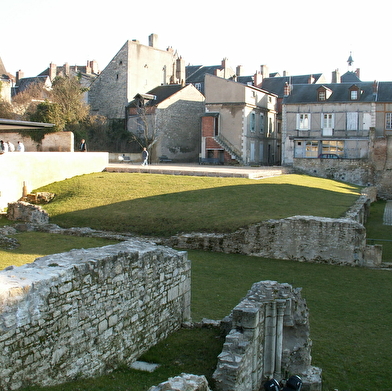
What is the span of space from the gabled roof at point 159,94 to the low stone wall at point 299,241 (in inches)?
1073

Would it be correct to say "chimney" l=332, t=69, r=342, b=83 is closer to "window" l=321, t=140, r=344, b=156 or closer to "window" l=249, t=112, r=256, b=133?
"window" l=321, t=140, r=344, b=156

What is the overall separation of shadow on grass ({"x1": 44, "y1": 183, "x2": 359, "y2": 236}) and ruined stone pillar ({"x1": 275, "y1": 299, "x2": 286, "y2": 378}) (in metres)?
9.71

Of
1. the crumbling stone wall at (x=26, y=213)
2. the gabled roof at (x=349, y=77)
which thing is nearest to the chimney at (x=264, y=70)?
the gabled roof at (x=349, y=77)

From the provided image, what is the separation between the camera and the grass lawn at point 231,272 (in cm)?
781

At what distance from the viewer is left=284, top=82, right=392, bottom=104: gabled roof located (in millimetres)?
39062

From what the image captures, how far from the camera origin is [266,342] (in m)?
7.57

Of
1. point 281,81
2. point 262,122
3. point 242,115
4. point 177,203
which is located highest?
point 281,81

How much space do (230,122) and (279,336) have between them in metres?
33.1

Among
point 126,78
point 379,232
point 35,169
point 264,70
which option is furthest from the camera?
point 264,70

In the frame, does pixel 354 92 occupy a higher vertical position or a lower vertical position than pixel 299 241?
higher

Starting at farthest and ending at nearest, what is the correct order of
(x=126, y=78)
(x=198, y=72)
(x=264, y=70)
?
1. (x=198, y=72)
2. (x=264, y=70)
3. (x=126, y=78)

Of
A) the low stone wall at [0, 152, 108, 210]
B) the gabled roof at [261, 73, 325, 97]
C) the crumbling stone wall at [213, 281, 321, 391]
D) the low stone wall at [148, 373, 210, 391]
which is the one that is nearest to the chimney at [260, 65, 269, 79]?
the gabled roof at [261, 73, 325, 97]

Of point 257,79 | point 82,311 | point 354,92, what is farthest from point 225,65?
point 82,311

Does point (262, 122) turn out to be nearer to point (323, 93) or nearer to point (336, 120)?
point (323, 93)
